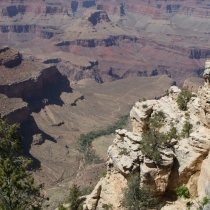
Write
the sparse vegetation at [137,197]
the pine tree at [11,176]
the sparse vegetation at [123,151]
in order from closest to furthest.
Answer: the pine tree at [11,176] < the sparse vegetation at [137,197] < the sparse vegetation at [123,151]

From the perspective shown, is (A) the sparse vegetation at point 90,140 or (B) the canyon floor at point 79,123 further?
(A) the sparse vegetation at point 90,140

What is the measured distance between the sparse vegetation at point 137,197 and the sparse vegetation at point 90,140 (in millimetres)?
48967

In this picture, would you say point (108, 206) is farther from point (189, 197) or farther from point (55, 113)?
point (55, 113)

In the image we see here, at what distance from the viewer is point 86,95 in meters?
116

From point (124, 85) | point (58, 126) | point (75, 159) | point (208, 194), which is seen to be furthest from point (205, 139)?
point (124, 85)

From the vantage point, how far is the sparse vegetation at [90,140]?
2894 inches

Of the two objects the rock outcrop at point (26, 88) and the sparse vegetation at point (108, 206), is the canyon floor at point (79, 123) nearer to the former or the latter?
the rock outcrop at point (26, 88)

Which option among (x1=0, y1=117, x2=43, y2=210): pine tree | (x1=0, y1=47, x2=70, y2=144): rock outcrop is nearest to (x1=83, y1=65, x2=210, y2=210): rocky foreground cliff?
(x1=0, y1=117, x2=43, y2=210): pine tree

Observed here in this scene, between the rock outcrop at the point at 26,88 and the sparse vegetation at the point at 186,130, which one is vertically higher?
the sparse vegetation at the point at 186,130

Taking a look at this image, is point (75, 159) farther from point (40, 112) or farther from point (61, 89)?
point (61, 89)

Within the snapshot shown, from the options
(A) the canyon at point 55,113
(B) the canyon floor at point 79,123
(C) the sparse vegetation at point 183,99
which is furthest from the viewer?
(A) the canyon at point 55,113

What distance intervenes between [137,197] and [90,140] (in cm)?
6067

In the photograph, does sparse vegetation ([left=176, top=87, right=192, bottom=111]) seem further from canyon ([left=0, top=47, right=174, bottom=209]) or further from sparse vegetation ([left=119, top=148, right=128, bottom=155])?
canyon ([left=0, top=47, right=174, bottom=209])

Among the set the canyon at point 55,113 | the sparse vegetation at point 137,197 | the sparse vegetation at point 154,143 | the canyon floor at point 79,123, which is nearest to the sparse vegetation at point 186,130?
the sparse vegetation at point 154,143
